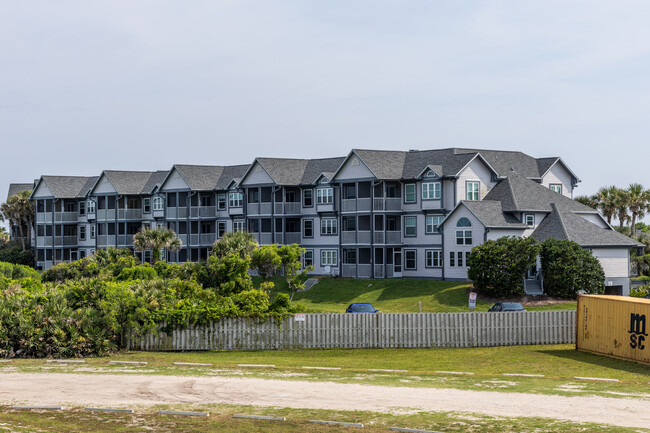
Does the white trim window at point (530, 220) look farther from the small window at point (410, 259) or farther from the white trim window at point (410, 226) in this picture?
the small window at point (410, 259)

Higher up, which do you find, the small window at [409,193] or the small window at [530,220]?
the small window at [409,193]

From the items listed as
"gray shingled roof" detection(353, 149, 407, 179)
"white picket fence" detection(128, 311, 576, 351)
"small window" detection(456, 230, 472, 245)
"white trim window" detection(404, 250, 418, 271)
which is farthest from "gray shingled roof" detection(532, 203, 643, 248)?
"white picket fence" detection(128, 311, 576, 351)

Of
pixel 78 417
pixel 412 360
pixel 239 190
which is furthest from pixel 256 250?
pixel 78 417

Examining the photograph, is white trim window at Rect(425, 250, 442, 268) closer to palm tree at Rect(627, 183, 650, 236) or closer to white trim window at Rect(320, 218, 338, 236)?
white trim window at Rect(320, 218, 338, 236)

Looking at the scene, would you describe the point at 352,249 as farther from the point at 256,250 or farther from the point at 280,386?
the point at 280,386

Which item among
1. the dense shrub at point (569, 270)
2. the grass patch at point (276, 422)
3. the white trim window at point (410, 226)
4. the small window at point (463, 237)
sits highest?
the white trim window at point (410, 226)

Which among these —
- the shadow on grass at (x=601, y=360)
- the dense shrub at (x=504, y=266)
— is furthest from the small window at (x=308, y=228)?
the shadow on grass at (x=601, y=360)

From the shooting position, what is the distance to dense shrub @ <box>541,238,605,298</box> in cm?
5678

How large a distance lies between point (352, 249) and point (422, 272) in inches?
290

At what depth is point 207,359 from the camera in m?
33.7

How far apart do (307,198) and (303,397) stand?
53.7 metres

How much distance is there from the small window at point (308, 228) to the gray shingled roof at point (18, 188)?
53853 millimetres

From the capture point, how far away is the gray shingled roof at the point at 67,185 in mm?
99312

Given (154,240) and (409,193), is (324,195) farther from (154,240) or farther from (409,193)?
(154,240)
